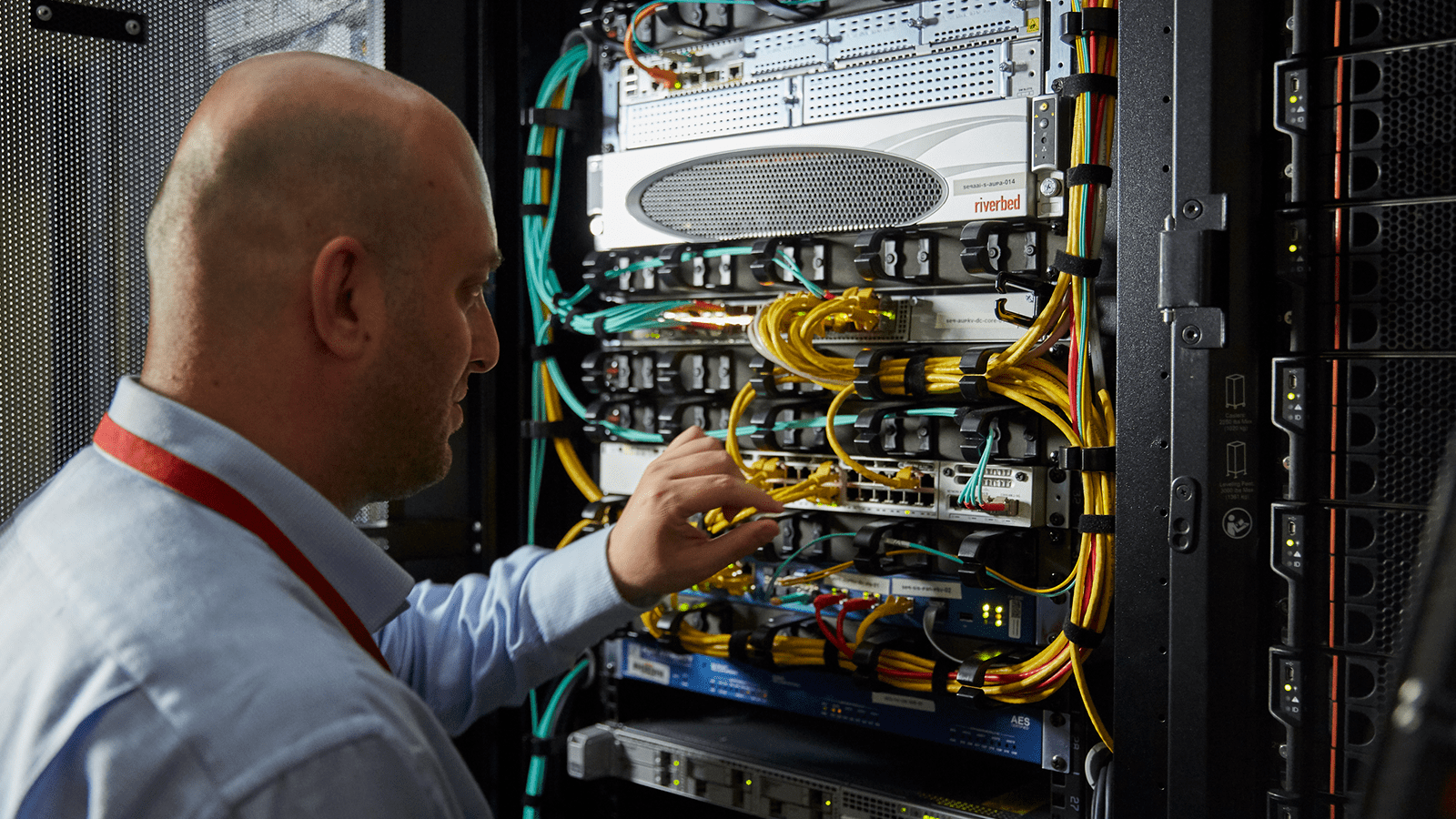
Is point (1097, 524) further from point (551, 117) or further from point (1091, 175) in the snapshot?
point (551, 117)

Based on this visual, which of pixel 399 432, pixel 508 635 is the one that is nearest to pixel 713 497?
pixel 508 635

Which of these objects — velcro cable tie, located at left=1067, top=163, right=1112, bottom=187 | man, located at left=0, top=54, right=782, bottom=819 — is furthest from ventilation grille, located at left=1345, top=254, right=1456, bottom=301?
man, located at left=0, top=54, right=782, bottom=819

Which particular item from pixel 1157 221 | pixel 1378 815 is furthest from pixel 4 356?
pixel 1378 815

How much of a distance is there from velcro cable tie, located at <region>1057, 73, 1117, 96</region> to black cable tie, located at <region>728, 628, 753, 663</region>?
48.6 inches

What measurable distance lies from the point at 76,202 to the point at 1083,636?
76.1 inches

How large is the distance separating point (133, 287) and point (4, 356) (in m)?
0.25

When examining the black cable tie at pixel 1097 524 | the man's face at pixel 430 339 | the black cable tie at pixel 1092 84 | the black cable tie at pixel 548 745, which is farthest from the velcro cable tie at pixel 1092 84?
the black cable tie at pixel 548 745

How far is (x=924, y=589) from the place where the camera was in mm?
2119

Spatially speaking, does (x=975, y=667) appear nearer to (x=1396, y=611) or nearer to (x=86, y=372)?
(x=1396, y=611)

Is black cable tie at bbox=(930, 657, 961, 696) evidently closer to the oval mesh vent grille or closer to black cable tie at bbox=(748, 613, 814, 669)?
black cable tie at bbox=(748, 613, 814, 669)

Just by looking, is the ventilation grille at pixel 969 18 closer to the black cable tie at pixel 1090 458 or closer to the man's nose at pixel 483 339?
the black cable tie at pixel 1090 458

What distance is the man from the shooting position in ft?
2.48

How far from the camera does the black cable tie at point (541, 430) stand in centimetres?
267

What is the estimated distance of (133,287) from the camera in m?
2.06
